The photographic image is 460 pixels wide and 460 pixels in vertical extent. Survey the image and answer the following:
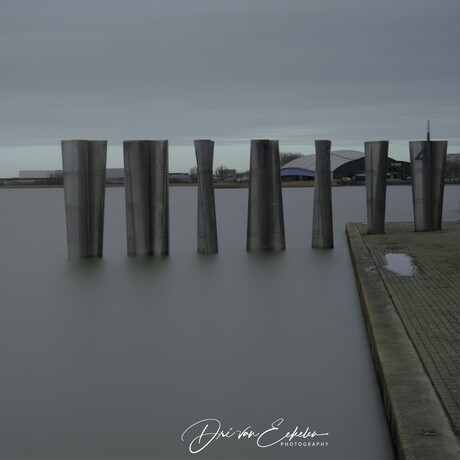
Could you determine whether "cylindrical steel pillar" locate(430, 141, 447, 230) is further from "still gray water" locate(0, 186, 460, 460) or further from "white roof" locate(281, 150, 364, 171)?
"white roof" locate(281, 150, 364, 171)

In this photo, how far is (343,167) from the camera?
347 feet

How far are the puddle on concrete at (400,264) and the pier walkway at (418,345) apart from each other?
1 centimetres

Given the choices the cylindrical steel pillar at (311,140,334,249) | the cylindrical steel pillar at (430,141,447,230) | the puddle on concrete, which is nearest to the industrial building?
the cylindrical steel pillar at (430,141,447,230)

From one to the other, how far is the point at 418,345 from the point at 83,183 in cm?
1073

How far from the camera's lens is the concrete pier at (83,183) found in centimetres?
1736

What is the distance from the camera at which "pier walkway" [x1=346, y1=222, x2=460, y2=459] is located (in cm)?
558

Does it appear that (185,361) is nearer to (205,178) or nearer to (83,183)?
(83,183)

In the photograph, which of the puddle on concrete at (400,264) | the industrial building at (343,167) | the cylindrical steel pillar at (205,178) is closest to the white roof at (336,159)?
the industrial building at (343,167)

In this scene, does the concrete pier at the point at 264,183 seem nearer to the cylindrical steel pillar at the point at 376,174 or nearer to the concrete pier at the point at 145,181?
the concrete pier at the point at 145,181

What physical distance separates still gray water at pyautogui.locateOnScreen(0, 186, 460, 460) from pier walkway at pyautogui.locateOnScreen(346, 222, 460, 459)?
1.76 ft

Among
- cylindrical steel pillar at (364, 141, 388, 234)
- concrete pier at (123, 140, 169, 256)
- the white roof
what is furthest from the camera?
the white roof

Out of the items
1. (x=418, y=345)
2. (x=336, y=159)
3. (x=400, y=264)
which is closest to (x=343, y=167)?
(x=336, y=159)

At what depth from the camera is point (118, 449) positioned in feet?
23.0

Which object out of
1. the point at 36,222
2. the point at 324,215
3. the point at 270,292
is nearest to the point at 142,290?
A: the point at 270,292
